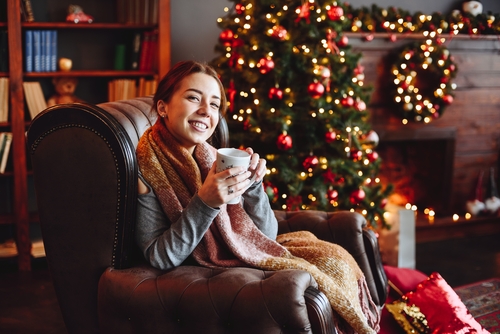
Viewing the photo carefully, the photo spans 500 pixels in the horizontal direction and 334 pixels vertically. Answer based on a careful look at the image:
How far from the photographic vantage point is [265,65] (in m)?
2.89

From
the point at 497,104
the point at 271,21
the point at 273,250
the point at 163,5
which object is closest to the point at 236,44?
the point at 271,21

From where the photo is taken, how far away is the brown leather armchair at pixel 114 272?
1.29 meters

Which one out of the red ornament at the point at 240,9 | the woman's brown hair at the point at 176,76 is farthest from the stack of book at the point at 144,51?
the woman's brown hair at the point at 176,76

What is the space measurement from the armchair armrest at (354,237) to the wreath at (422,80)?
198 cm

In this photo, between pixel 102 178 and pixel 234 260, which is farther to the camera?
pixel 234 260

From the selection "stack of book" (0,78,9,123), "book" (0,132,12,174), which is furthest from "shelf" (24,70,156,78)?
"book" (0,132,12,174)

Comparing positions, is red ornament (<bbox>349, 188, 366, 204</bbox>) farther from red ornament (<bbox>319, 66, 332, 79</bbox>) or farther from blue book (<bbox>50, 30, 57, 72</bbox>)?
blue book (<bbox>50, 30, 57, 72</bbox>)

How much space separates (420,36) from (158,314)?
3092mm

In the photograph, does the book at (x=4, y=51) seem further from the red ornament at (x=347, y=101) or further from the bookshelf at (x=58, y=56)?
the red ornament at (x=347, y=101)

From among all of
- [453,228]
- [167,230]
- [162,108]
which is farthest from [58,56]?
[453,228]

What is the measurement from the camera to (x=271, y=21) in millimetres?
2961

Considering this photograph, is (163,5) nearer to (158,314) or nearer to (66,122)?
(66,122)

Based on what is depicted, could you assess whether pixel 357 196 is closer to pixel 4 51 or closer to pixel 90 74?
pixel 90 74

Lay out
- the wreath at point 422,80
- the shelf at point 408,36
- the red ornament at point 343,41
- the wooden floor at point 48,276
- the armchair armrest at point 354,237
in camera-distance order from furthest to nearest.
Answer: the wreath at point 422,80
the shelf at point 408,36
the red ornament at point 343,41
the wooden floor at point 48,276
the armchair armrest at point 354,237
